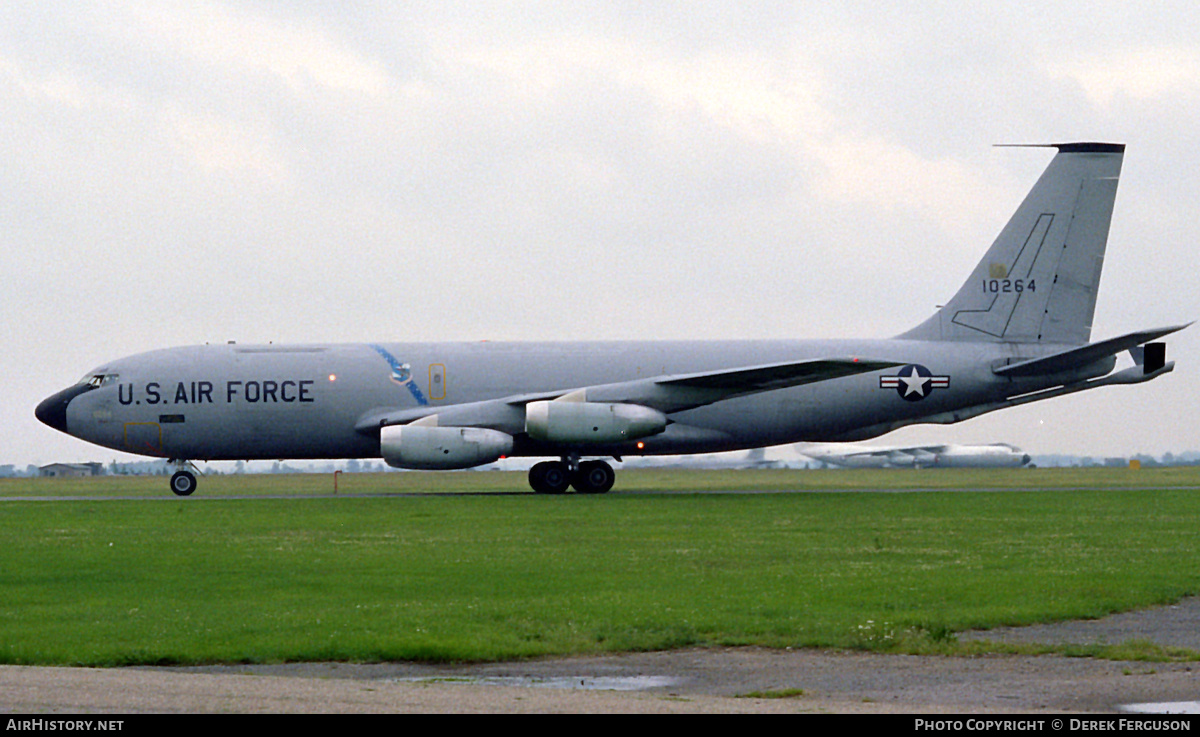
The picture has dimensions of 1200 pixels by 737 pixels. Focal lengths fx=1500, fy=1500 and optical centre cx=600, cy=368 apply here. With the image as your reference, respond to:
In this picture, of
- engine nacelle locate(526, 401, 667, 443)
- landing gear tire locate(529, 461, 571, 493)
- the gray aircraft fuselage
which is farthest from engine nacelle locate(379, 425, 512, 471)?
landing gear tire locate(529, 461, 571, 493)

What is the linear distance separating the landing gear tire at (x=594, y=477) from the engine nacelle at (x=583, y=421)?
1796mm

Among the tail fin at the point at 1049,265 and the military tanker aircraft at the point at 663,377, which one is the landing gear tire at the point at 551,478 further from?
the tail fin at the point at 1049,265

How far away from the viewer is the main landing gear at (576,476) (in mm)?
35500

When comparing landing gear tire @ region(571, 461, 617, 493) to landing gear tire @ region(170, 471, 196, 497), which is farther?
landing gear tire @ region(170, 471, 196, 497)

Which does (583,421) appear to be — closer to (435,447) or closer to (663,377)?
(663,377)

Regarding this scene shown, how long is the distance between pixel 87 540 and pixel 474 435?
13.5 metres

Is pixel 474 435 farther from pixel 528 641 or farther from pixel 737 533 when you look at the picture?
pixel 528 641

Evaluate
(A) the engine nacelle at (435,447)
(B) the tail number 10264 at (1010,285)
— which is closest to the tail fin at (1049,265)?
(B) the tail number 10264 at (1010,285)

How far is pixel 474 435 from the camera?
1328 inches

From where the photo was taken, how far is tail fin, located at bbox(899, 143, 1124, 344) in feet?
119

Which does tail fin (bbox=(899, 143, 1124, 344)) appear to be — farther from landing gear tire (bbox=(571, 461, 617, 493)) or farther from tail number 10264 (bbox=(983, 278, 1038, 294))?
landing gear tire (bbox=(571, 461, 617, 493))

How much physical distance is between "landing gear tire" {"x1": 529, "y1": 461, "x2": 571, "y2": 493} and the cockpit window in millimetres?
10617

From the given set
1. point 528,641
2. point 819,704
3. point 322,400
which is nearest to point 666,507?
point 322,400

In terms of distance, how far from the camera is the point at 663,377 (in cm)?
3453
